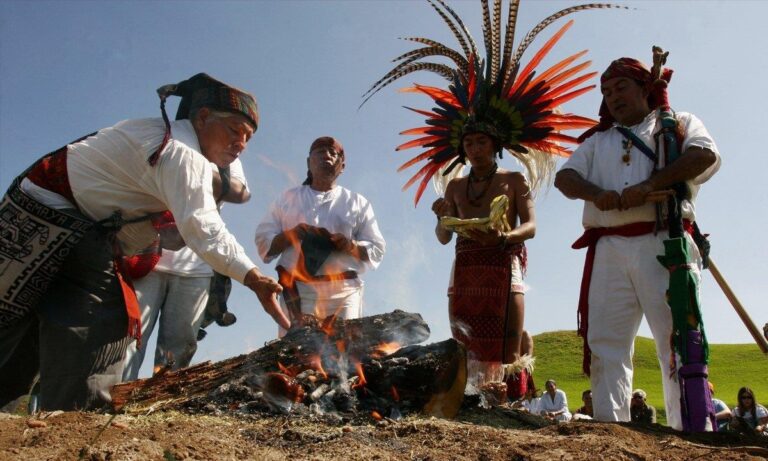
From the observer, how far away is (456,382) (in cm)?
283

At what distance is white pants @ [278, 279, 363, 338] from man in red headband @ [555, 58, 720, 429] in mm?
1884

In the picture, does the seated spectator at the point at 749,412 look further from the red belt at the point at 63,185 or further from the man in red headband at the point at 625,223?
the red belt at the point at 63,185

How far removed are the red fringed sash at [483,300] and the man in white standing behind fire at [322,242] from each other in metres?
1.06

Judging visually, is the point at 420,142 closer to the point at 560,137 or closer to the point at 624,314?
the point at 560,137

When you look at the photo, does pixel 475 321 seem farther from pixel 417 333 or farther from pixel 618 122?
pixel 618 122

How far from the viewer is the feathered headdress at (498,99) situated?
13.9ft

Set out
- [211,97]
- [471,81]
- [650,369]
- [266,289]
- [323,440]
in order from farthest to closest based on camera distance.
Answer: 1. [650,369]
2. [471,81]
3. [211,97]
4. [266,289]
5. [323,440]

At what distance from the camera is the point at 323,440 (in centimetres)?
213

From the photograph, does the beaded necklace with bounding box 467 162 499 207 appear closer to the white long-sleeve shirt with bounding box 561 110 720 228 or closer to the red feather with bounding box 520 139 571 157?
the red feather with bounding box 520 139 571 157

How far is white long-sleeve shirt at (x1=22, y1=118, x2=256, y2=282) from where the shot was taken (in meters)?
2.48

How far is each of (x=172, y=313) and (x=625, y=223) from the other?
119 inches

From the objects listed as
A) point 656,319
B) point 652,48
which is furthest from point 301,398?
point 652,48

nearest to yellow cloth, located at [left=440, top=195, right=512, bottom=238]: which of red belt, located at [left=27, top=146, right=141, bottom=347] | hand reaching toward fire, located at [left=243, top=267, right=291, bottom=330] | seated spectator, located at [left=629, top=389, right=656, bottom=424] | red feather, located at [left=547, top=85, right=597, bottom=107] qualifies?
red feather, located at [left=547, top=85, right=597, bottom=107]

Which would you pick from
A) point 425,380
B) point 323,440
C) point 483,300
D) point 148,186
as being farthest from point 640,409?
point 148,186
